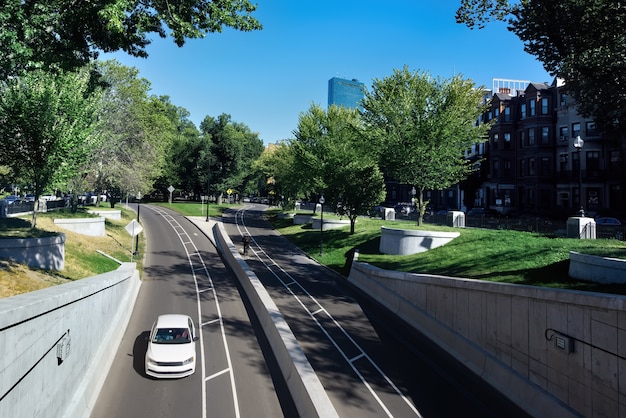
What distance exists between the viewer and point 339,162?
44.9m

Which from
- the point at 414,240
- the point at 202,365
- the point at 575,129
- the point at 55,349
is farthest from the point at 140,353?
the point at 575,129

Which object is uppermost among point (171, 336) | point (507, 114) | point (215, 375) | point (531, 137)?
point (507, 114)

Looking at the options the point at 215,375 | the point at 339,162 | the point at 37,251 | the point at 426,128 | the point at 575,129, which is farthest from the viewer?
the point at 339,162

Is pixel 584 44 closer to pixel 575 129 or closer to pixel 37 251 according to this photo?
pixel 37 251

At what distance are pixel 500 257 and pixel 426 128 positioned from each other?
40.1 feet

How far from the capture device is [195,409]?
11617 mm

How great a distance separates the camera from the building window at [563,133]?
44.9 meters

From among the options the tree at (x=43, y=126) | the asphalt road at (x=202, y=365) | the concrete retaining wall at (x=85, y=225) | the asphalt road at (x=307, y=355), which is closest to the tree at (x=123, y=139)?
the concrete retaining wall at (x=85, y=225)

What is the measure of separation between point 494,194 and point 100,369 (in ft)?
172

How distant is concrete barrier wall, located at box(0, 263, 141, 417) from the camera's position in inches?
243

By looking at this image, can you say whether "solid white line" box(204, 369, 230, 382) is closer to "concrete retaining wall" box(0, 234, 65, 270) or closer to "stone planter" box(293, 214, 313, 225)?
"concrete retaining wall" box(0, 234, 65, 270)

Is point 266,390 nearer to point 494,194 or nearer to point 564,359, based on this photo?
point 564,359

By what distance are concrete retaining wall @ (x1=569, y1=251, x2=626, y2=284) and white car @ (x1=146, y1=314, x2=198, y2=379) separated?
14.1 m

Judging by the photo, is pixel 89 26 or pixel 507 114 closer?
pixel 89 26
